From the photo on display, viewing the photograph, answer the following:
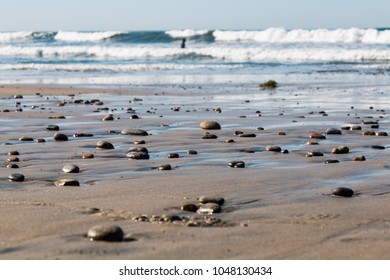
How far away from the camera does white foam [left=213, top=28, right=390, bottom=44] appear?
145ft

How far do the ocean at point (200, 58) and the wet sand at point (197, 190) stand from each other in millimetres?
9046

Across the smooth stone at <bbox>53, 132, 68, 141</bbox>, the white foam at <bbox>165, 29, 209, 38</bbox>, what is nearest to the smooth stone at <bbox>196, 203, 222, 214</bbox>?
the smooth stone at <bbox>53, 132, 68, 141</bbox>

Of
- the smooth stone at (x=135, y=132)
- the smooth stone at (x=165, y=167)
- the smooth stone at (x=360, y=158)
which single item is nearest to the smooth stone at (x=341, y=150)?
the smooth stone at (x=360, y=158)

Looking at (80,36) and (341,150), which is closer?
(341,150)

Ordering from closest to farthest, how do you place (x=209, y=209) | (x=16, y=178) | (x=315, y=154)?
(x=209, y=209) → (x=16, y=178) → (x=315, y=154)

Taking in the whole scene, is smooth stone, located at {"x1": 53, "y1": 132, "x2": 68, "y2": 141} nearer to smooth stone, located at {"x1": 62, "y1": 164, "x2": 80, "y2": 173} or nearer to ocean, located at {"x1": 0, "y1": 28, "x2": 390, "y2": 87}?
smooth stone, located at {"x1": 62, "y1": 164, "x2": 80, "y2": 173}

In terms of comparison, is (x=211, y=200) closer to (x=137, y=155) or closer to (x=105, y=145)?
(x=137, y=155)

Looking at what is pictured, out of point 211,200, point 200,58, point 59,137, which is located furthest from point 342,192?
point 200,58

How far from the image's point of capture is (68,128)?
318 inches

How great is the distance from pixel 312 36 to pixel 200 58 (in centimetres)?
1693

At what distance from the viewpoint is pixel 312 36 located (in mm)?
47750

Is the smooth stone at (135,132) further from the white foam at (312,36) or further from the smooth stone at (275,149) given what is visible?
the white foam at (312,36)
